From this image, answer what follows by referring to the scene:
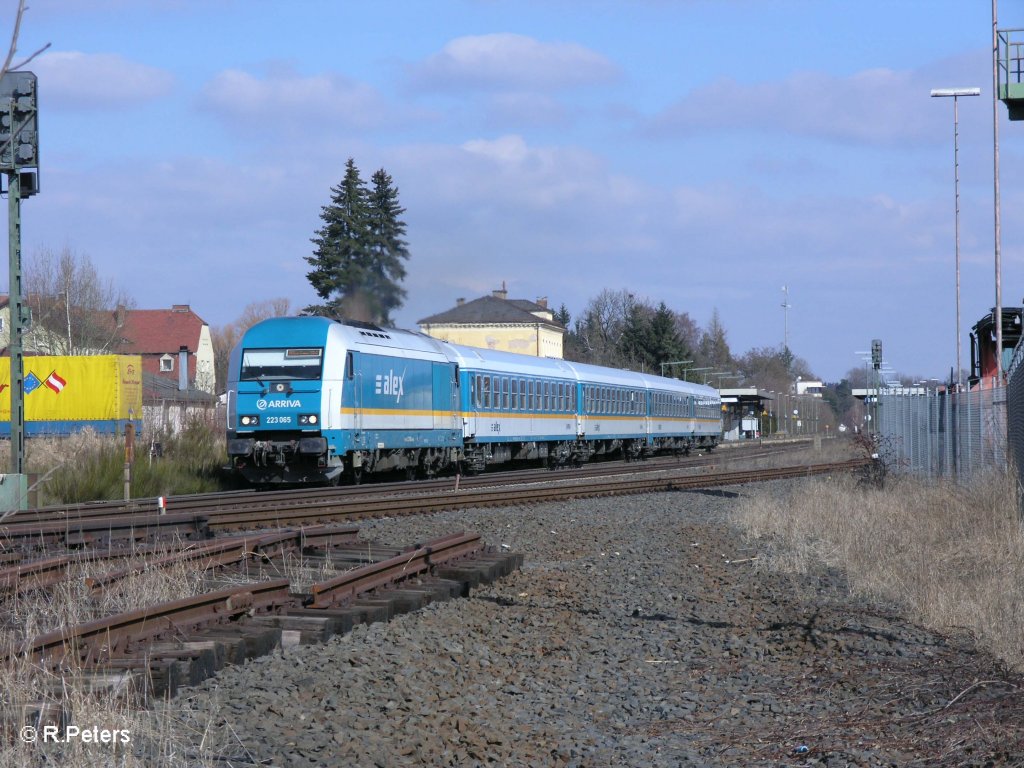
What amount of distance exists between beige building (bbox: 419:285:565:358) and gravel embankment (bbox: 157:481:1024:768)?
79.5 metres

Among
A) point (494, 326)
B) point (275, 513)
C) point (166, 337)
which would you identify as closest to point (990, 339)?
point (275, 513)

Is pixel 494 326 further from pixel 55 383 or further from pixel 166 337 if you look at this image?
pixel 55 383

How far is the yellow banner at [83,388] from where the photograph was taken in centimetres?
3622

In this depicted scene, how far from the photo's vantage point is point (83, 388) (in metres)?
36.8

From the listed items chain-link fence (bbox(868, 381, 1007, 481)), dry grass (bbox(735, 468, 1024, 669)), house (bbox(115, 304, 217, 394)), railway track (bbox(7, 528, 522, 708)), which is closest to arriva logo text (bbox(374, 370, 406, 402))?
dry grass (bbox(735, 468, 1024, 669))

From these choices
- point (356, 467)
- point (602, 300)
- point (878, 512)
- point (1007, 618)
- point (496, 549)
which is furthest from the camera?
point (602, 300)

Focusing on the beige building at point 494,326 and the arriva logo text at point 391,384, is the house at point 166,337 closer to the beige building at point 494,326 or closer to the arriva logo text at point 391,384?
the beige building at point 494,326

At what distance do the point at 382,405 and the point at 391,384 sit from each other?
26.6 inches

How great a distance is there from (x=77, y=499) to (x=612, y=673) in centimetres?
1573

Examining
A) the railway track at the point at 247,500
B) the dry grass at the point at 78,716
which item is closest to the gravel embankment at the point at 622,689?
the dry grass at the point at 78,716

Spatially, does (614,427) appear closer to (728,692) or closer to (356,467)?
(356,467)

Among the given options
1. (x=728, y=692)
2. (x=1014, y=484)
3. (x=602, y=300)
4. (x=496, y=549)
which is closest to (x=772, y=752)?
(x=728, y=692)

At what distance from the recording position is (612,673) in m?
7.70

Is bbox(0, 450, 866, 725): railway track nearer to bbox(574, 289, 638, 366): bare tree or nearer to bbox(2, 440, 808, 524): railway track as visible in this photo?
bbox(2, 440, 808, 524): railway track
